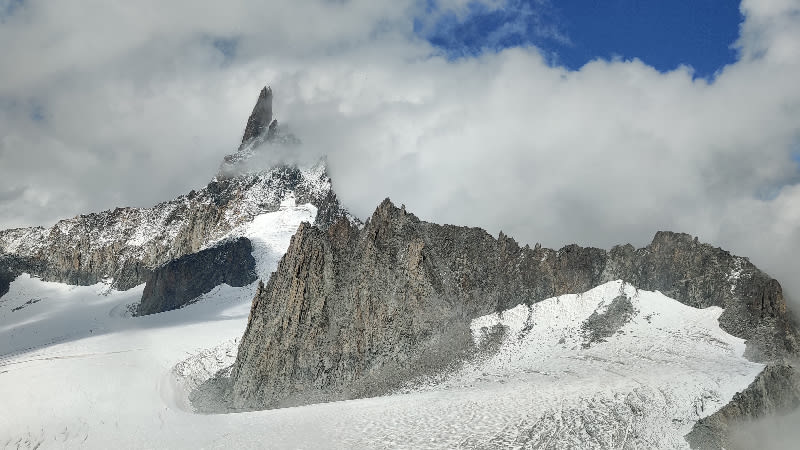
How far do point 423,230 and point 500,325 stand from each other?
16.2 meters

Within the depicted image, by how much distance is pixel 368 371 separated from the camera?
56.6 metres

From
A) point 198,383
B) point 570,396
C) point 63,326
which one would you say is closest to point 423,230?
point 198,383

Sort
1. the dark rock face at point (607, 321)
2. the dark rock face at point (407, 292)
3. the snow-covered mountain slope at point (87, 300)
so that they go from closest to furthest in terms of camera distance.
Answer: the dark rock face at point (607, 321), the dark rock face at point (407, 292), the snow-covered mountain slope at point (87, 300)

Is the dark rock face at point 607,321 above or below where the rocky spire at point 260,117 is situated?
below

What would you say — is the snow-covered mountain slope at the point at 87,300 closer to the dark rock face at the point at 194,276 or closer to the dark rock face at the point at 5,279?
the dark rock face at the point at 5,279

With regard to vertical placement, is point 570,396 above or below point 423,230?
below

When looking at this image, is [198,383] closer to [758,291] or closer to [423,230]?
[423,230]

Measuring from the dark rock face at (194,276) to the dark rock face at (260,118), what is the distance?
7007 cm

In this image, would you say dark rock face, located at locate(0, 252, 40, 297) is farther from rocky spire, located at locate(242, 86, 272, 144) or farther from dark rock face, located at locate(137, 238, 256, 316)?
rocky spire, located at locate(242, 86, 272, 144)

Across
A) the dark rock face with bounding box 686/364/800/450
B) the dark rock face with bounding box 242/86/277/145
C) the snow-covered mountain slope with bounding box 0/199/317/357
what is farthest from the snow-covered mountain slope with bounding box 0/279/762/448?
the dark rock face with bounding box 242/86/277/145

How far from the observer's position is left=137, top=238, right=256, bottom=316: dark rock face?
11394cm

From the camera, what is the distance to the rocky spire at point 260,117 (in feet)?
602

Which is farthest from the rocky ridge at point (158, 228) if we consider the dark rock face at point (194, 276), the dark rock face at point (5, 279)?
the dark rock face at point (194, 276)

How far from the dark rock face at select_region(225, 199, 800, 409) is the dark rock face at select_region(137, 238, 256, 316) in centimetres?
4957
